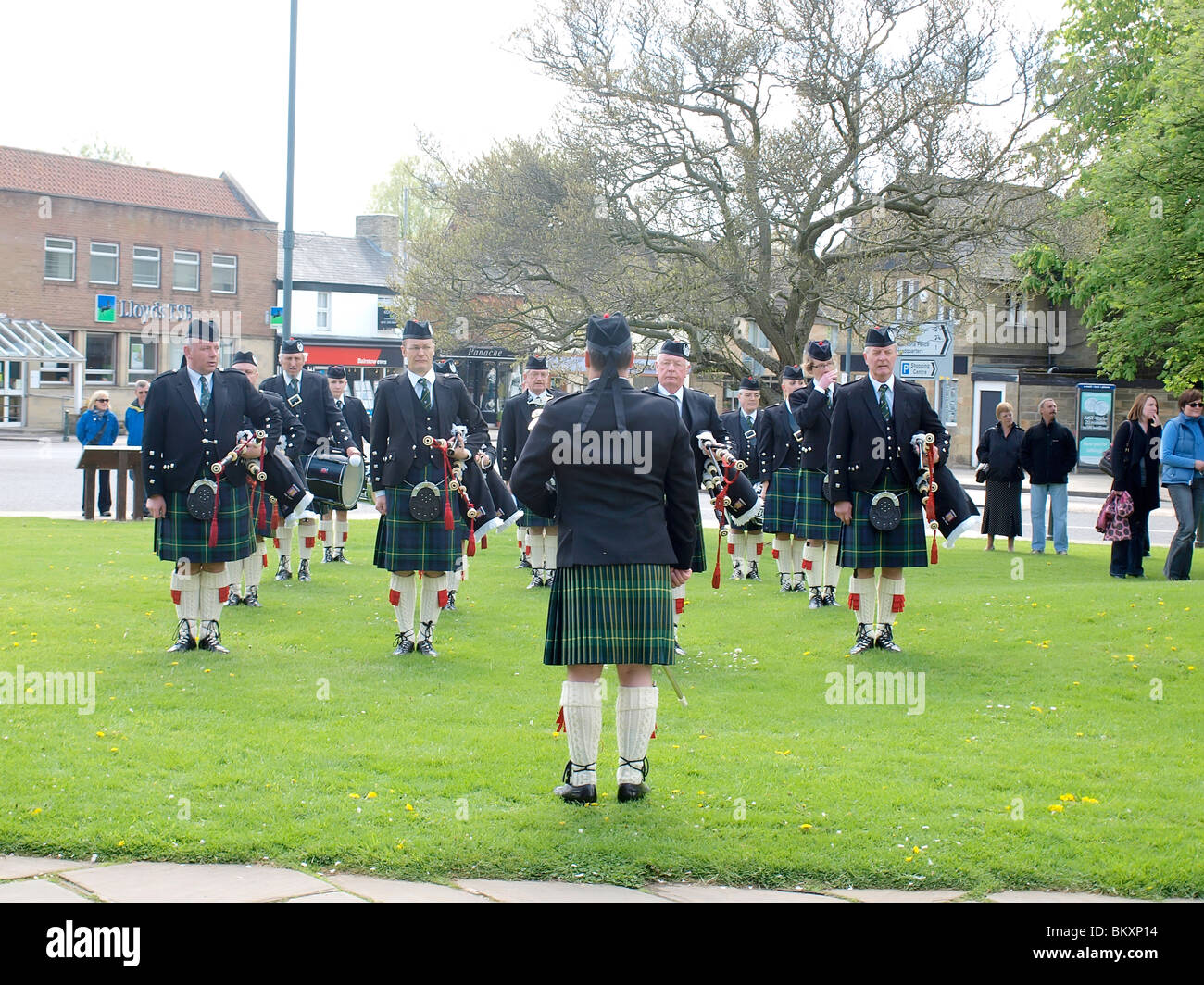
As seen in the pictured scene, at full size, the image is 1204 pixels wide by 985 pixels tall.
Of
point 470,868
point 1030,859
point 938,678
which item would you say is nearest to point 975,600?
point 938,678

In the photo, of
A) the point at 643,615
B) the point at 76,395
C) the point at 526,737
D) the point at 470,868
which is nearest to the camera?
the point at 470,868

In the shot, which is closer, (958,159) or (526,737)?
(526,737)

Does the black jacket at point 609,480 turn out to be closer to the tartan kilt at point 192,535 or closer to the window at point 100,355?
the tartan kilt at point 192,535

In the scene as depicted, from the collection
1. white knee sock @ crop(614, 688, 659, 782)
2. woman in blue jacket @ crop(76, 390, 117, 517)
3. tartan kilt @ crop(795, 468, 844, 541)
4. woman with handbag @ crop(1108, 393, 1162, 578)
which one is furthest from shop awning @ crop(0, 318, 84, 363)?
white knee sock @ crop(614, 688, 659, 782)

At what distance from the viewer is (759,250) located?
16.9 meters

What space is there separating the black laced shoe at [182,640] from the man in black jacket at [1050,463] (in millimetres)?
10692

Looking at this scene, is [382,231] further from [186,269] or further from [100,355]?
[100,355]

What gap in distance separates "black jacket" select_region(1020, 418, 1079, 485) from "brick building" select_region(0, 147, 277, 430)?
100 ft

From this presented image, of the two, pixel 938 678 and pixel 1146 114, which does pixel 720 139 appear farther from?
pixel 938 678

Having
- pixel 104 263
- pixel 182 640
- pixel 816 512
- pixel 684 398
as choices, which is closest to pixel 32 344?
pixel 104 263

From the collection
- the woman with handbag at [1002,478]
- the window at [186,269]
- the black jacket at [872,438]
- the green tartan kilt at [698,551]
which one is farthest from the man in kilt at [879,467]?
the window at [186,269]

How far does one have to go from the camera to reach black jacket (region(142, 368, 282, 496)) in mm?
7719

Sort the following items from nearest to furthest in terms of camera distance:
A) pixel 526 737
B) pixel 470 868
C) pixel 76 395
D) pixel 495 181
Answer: pixel 470 868 < pixel 526 737 < pixel 495 181 < pixel 76 395

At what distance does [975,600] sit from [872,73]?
8.37 meters
